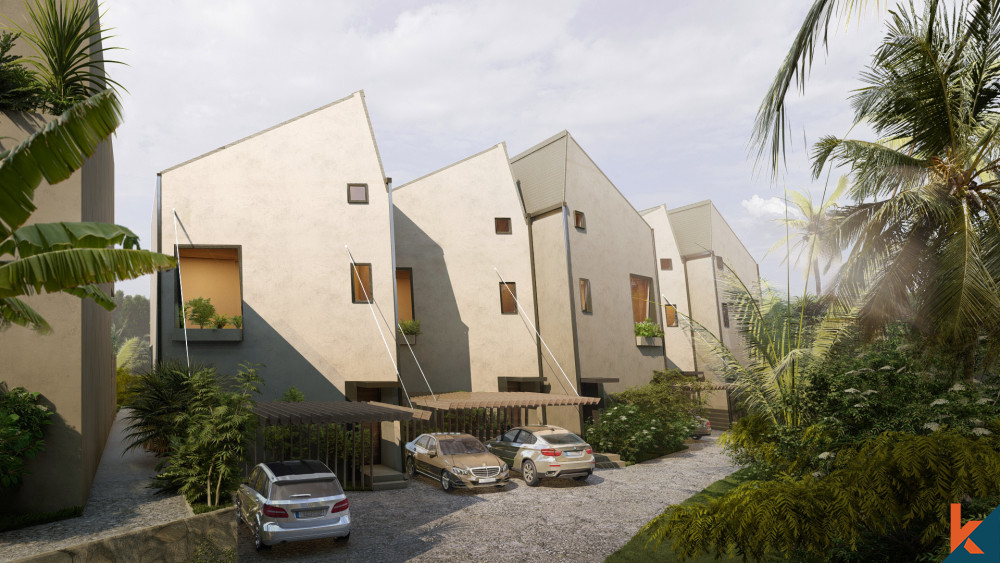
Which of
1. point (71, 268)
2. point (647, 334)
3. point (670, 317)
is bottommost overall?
point (647, 334)

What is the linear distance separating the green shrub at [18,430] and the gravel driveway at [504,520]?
149 inches

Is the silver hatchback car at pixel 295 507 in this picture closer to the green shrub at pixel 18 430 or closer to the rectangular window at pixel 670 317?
the green shrub at pixel 18 430

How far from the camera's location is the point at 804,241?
12383 millimetres

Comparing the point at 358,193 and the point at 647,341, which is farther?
the point at 647,341

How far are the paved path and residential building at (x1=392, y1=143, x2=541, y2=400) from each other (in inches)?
431

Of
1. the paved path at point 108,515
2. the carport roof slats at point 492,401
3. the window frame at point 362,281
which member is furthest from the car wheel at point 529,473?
the paved path at point 108,515

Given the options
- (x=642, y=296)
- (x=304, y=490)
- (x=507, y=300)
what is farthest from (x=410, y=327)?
(x=642, y=296)

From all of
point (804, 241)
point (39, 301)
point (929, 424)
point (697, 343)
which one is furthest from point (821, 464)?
point (697, 343)

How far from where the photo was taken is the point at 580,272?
25.7 meters

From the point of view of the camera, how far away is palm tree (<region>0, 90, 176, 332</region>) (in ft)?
21.4

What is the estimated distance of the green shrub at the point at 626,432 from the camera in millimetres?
23125

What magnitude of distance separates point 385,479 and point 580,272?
11.7 meters

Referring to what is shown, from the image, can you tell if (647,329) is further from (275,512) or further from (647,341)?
(275,512)

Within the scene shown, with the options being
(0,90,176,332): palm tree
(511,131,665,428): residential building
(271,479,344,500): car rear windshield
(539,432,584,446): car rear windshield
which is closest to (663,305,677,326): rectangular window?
(511,131,665,428): residential building
